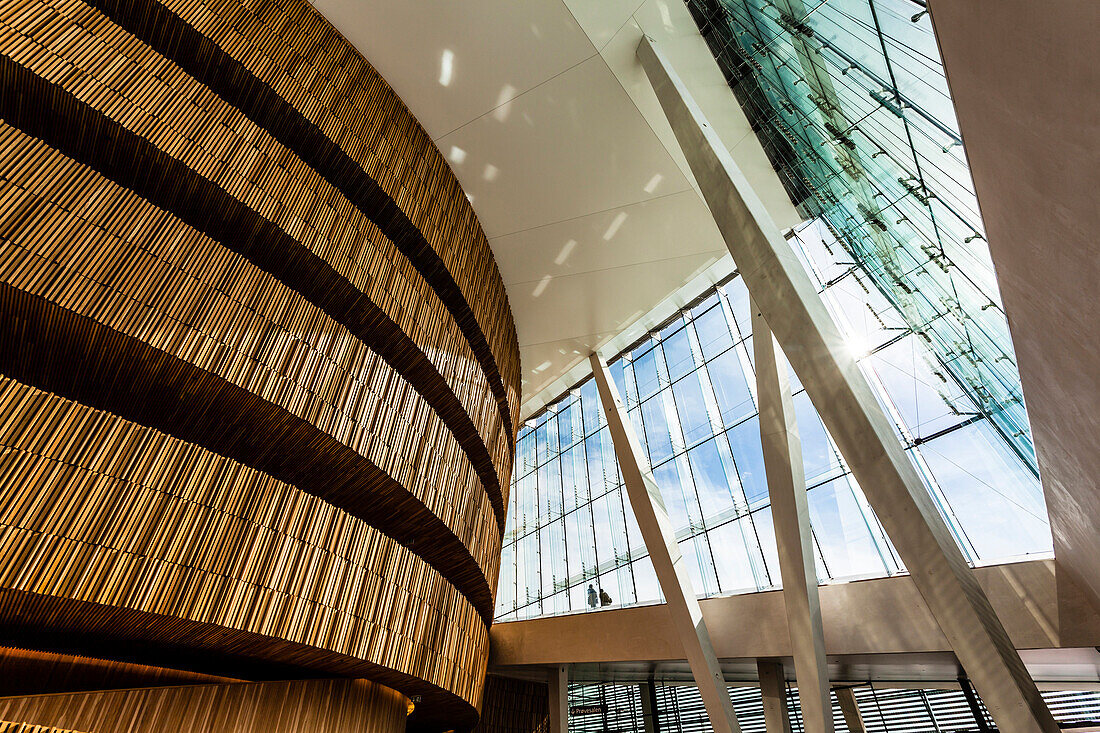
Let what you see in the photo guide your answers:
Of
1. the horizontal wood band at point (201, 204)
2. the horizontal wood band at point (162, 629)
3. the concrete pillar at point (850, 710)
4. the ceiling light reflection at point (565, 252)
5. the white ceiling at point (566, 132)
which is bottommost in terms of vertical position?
the horizontal wood band at point (162, 629)

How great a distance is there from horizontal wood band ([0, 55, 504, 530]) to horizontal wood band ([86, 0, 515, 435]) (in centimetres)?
161

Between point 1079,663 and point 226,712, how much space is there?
36.8ft

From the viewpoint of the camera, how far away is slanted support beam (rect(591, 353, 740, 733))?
1016 cm

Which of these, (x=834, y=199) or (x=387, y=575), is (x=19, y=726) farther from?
(x=834, y=199)

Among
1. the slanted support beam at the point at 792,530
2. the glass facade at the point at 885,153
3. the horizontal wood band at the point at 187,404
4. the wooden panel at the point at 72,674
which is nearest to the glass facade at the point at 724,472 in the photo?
the glass facade at the point at 885,153

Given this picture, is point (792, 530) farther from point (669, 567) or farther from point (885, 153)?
point (885, 153)

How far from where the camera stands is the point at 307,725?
714 cm

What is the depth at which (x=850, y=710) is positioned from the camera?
12672 mm

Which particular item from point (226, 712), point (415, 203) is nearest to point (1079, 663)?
point (226, 712)

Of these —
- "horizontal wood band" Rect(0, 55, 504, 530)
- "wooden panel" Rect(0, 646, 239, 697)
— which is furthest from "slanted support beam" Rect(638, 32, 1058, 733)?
"wooden panel" Rect(0, 646, 239, 697)

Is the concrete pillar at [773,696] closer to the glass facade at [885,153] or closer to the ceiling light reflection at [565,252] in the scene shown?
the glass facade at [885,153]

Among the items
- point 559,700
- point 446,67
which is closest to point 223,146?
point 446,67

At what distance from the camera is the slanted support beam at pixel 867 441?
5176 mm

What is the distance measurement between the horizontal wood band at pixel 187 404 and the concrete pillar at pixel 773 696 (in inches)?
262
